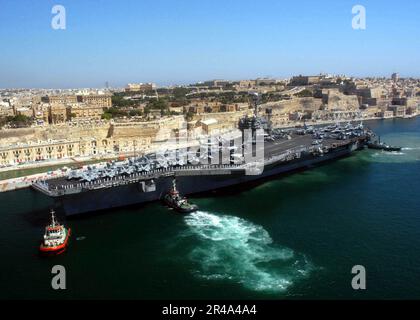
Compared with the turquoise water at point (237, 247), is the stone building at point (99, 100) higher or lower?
higher

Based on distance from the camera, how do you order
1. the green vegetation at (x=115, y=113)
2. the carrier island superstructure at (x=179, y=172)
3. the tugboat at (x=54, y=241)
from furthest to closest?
the green vegetation at (x=115, y=113)
the carrier island superstructure at (x=179, y=172)
the tugboat at (x=54, y=241)

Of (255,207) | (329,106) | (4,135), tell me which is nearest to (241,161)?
(255,207)

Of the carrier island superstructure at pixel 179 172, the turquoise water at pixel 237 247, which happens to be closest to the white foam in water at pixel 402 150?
the carrier island superstructure at pixel 179 172

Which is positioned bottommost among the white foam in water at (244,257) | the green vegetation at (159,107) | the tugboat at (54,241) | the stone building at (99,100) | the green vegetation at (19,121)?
the white foam in water at (244,257)

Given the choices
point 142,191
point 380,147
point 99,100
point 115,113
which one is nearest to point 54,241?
point 142,191

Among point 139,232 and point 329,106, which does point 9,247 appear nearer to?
point 139,232

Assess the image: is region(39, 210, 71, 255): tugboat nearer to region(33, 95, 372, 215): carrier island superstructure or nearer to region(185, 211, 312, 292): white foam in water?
region(33, 95, 372, 215): carrier island superstructure

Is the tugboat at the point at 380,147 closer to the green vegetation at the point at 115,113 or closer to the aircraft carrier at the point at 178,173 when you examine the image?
the aircraft carrier at the point at 178,173
